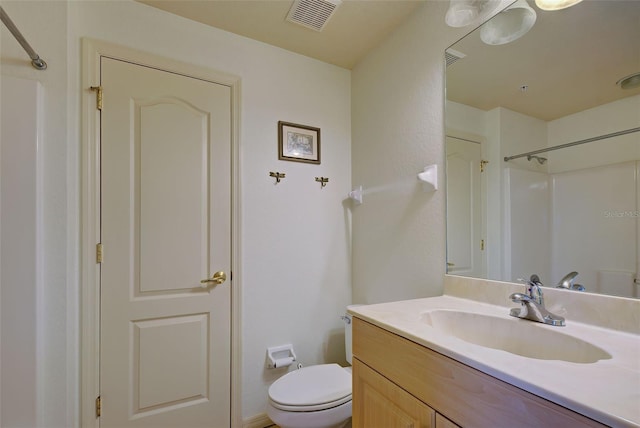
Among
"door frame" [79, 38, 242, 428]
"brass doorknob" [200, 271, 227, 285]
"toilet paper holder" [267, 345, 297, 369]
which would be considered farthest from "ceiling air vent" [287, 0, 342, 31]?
"toilet paper holder" [267, 345, 297, 369]

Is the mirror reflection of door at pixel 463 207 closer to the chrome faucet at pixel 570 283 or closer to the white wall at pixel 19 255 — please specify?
the chrome faucet at pixel 570 283

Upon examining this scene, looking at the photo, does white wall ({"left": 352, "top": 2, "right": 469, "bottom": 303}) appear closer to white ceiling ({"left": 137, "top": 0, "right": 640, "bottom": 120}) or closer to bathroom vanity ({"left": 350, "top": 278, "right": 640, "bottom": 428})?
white ceiling ({"left": 137, "top": 0, "right": 640, "bottom": 120})

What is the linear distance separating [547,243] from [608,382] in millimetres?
604

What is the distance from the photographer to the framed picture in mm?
1807

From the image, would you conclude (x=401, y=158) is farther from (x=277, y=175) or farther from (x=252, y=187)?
(x=252, y=187)

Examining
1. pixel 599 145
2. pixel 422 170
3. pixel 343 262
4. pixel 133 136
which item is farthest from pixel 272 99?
pixel 599 145

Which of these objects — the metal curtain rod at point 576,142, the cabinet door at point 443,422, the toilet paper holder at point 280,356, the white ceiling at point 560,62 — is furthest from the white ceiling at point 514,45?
the toilet paper holder at point 280,356

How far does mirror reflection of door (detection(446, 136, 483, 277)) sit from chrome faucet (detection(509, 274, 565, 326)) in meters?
0.30

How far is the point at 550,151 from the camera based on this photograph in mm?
1010

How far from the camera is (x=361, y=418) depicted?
969mm

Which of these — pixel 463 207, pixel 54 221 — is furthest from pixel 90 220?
pixel 463 207

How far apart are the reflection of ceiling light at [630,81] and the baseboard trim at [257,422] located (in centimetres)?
221

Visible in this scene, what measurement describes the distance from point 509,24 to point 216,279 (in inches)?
71.6

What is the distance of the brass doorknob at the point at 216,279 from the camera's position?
156 cm
